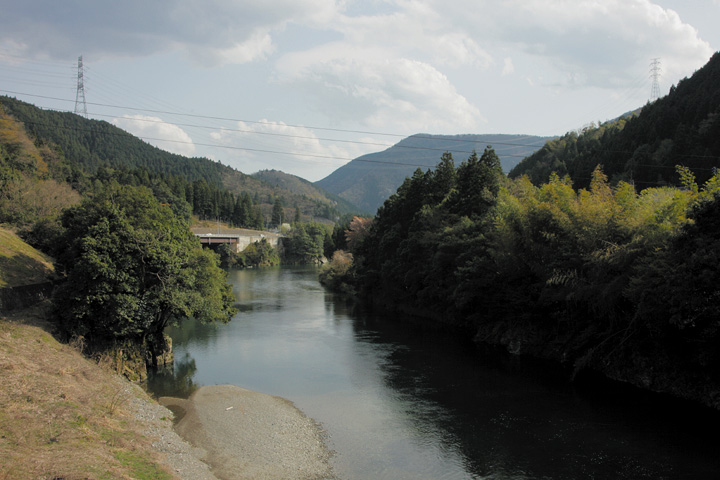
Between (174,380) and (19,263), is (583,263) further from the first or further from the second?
(19,263)

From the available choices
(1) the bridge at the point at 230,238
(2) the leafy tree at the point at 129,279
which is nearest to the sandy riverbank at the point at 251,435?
(2) the leafy tree at the point at 129,279

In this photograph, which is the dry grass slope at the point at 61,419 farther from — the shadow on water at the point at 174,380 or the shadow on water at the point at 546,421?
the shadow on water at the point at 546,421

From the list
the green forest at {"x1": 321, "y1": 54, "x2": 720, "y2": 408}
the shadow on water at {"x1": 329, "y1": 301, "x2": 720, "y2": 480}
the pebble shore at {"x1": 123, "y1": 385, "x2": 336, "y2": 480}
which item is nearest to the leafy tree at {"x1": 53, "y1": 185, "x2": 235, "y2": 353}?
the pebble shore at {"x1": 123, "y1": 385, "x2": 336, "y2": 480}

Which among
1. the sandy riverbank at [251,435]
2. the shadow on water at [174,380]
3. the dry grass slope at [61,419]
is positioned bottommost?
the shadow on water at [174,380]

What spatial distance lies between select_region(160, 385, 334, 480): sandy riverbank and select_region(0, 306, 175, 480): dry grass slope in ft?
8.08

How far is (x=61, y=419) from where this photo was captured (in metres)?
15.4

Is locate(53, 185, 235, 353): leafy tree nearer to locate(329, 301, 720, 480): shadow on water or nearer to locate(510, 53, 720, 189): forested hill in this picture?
locate(329, 301, 720, 480): shadow on water

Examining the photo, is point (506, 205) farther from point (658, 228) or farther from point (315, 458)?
point (315, 458)

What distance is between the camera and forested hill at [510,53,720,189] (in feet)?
180

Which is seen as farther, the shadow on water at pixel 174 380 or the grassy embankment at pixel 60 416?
the shadow on water at pixel 174 380

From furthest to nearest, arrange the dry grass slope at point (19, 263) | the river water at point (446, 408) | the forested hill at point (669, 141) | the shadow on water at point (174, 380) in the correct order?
the forested hill at point (669, 141), the dry grass slope at point (19, 263), the shadow on water at point (174, 380), the river water at point (446, 408)

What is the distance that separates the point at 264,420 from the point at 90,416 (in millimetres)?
7149

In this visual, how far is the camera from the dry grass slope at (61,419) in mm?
11992

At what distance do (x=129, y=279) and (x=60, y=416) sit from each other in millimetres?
11486
